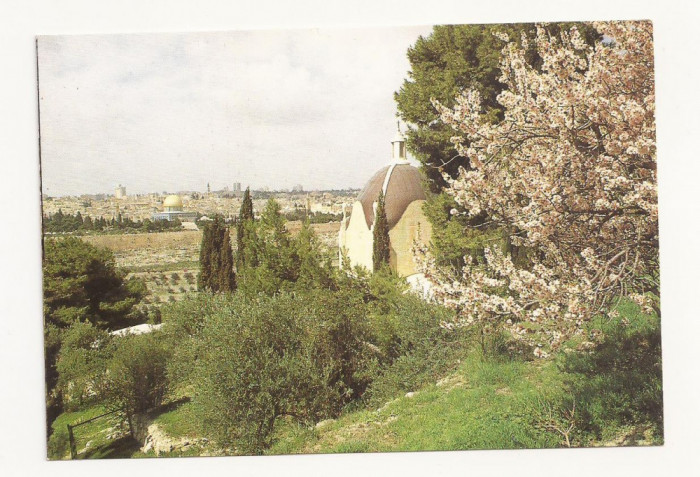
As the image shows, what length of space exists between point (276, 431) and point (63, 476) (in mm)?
2207

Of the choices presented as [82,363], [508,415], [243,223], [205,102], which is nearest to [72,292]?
[82,363]

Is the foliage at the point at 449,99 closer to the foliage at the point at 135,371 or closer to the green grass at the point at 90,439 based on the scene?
the foliage at the point at 135,371

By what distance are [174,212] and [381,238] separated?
2.15 meters

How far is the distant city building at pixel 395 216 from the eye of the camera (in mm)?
5949

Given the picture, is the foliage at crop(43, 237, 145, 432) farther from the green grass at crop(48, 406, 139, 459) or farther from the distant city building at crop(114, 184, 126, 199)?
the distant city building at crop(114, 184, 126, 199)

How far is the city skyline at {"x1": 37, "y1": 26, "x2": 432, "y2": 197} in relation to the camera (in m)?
5.64

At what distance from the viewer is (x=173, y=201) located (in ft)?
19.0

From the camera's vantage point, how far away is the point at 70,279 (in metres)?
5.79

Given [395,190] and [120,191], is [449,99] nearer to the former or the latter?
[395,190]

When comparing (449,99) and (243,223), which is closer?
(449,99)

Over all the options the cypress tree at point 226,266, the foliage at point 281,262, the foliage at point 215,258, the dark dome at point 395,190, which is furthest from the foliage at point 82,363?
the dark dome at point 395,190

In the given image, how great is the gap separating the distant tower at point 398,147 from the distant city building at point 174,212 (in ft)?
7.04

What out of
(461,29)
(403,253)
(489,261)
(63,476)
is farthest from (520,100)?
(63,476)

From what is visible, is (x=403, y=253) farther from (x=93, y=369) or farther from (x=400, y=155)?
(x=93, y=369)
